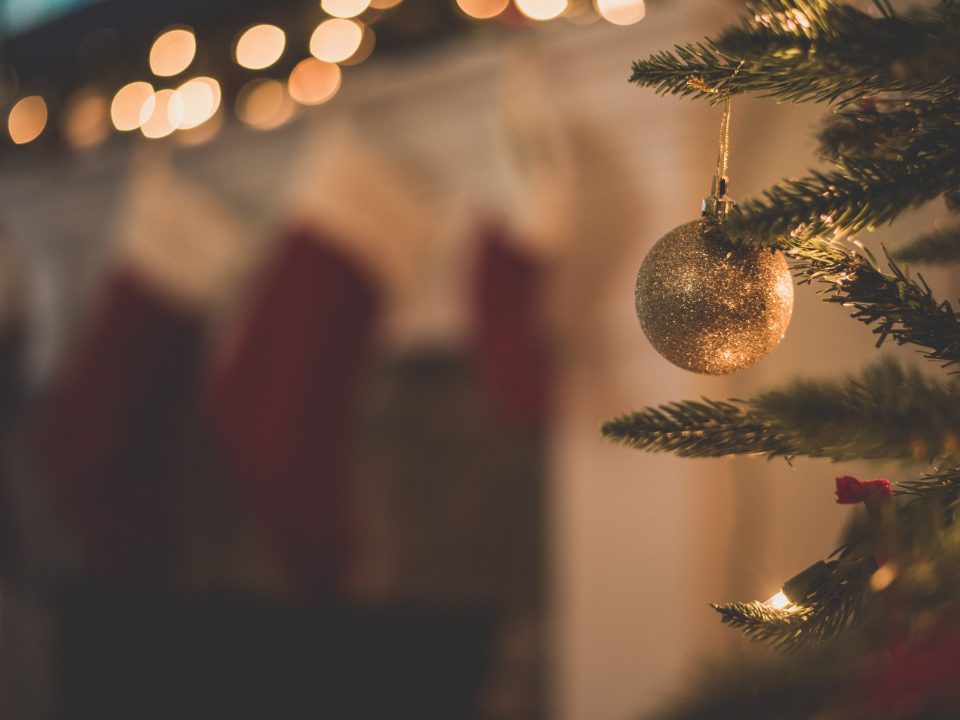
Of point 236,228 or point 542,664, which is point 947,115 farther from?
point 236,228

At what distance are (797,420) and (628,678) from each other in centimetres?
112

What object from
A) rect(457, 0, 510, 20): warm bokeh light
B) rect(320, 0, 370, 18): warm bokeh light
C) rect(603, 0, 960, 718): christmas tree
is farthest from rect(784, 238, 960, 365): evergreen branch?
rect(320, 0, 370, 18): warm bokeh light

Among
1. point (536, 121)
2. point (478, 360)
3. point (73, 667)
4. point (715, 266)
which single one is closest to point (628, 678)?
point (478, 360)

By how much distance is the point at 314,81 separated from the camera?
53.7 inches

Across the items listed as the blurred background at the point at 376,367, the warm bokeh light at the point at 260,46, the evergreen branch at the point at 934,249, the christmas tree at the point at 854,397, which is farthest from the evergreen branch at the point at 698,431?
the warm bokeh light at the point at 260,46

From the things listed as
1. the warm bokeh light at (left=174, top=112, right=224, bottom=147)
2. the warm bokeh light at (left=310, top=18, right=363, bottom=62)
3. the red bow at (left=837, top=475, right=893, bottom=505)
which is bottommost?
the red bow at (left=837, top=475, right=893, bottom=505)

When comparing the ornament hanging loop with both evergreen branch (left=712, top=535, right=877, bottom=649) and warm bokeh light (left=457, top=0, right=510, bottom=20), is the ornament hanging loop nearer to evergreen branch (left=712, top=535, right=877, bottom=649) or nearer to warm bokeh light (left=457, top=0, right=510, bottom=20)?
evergreen branch (left=712, top=535, right=877, bottom=649)

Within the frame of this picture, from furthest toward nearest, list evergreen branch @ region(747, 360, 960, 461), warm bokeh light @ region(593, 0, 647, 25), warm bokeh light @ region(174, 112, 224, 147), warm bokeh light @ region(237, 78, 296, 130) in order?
warm bokeh light @ region(174, 112, 224, 147) < warm bokeh light @ region(237, 78, 296, 130) < warm bokeh light @ region(593, 0, 647, 25) < evergreen branch @ region(747, 360, 960, 461)

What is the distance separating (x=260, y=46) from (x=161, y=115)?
0.91 ft

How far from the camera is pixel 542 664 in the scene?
1.39 metres

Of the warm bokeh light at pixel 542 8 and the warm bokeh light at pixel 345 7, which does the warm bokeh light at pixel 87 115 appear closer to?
the warm bokeh light at pixel 345 7

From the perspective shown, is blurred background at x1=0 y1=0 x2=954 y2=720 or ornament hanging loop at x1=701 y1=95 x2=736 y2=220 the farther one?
blurred background at x1=0 y1=0 x2=954 y2=720

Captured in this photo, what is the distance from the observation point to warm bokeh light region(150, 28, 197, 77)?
1460mm

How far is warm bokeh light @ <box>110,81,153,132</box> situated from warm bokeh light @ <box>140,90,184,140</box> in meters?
0.01
